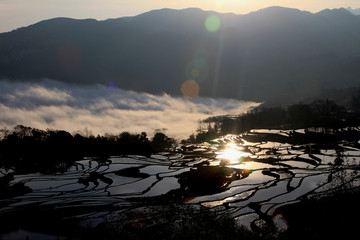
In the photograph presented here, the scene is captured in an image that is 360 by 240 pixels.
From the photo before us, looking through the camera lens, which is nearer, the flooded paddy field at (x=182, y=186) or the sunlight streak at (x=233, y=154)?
the flooded paddy field at (x=182, y=186)

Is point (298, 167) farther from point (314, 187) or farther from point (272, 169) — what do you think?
point (314, 187)

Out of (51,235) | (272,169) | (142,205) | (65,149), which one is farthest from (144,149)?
(51,235)

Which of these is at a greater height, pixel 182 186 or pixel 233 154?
pixel 233 154

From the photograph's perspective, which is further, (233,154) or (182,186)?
(233,154)

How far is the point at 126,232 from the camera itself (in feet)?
133

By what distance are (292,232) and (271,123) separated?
5863 inches

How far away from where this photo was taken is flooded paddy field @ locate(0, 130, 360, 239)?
48.7 meters

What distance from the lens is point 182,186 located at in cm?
6538

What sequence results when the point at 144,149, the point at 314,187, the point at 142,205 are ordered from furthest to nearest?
the point at 144,149 < the point at 314,187 < the point at 142,205

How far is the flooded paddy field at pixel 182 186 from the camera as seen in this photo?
48.7 meters

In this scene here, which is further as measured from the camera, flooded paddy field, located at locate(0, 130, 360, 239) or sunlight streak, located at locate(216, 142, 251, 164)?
sunlight streak, located at locate(216, 142, 251, 164)

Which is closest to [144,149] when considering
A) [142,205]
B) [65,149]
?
[65,149]

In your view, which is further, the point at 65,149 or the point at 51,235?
the point at 65,149

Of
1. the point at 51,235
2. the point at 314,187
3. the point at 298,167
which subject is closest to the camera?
the point at 51,235
